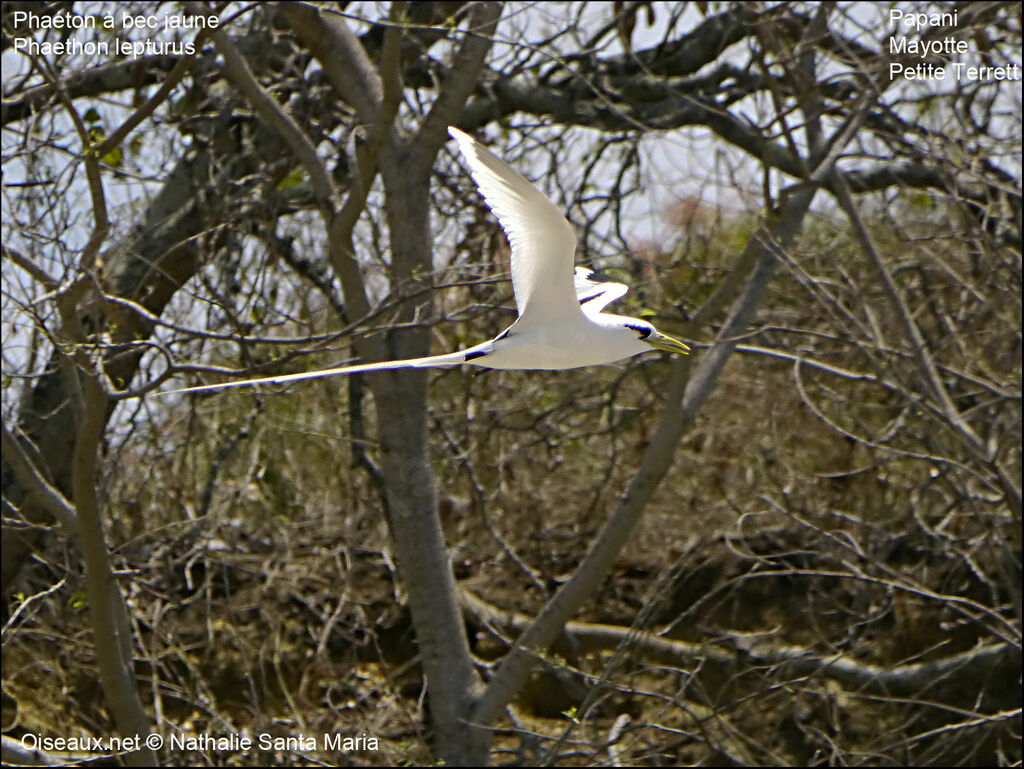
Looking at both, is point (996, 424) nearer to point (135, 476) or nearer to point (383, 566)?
point (383, 566)

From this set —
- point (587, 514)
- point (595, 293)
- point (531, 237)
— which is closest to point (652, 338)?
point (595, 293)

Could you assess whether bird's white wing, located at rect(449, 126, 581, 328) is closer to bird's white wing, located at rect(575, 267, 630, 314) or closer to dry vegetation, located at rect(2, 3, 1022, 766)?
bird's white wing, located at rect(575, 267, 630, 314)

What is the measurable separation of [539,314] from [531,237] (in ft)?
0.83

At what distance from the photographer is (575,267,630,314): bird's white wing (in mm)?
3965

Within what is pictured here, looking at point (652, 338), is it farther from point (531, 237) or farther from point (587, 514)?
point (587, 514)

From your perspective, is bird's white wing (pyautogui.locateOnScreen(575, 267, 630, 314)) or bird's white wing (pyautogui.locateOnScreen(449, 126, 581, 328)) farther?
bird's white wing (pyautogui.locateOnScreen(575, 267, 630, 314))

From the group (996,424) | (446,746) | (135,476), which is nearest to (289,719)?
(446,746)

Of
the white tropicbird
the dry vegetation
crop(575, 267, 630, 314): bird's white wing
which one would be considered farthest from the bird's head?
the dry vegetation

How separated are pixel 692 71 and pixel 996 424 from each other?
2388mm

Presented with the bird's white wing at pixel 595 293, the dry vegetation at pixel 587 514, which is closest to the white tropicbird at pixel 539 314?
the bird's white wing at pixel 595 293

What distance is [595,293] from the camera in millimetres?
4133

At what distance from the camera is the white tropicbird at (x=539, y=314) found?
10.7ft

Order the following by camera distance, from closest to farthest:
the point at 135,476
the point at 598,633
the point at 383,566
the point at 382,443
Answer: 1. the point at 382,443
2. the point at 135,476
3. the point at 598,633
4. the point at 383,566

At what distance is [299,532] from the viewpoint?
693 centimetres
